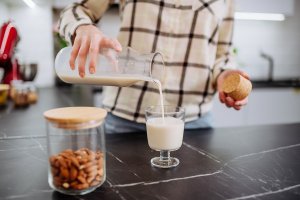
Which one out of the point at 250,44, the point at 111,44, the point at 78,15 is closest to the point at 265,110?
the point at 250,44

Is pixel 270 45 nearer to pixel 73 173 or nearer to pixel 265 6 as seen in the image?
pixel 265 6

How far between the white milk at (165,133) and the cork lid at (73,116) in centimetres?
16

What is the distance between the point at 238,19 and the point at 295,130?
1.97m

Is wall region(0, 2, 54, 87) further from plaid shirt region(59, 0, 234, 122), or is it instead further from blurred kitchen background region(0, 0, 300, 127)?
plaid shirt region(59, 0, 234, 122)

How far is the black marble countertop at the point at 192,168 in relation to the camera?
1.91 ft

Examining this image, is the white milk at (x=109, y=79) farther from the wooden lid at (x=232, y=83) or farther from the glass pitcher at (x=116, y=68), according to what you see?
the wooden lid at (x=232, y=83)

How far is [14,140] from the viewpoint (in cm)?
92

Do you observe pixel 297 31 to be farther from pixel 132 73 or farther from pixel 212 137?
pixel 132 73

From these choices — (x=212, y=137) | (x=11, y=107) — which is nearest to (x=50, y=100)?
(x=11, y=107)

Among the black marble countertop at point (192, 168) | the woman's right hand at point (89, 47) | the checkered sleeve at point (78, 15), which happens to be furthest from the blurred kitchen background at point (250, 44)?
the woman's right hand at point (89, 47)

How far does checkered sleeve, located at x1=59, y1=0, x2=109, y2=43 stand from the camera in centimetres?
85

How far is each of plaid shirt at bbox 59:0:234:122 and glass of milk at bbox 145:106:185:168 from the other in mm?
311

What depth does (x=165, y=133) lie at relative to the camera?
0.71 metres

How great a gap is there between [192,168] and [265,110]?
1962mm
